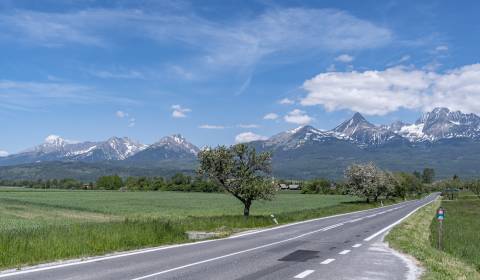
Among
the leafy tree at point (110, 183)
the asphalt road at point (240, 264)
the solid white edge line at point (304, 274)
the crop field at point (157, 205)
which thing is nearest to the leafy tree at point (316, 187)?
the leafy tree at point (110, 183)

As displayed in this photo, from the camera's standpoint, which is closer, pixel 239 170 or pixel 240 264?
pixel 240 264

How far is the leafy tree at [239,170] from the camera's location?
116ft

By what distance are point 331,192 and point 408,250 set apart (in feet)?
502

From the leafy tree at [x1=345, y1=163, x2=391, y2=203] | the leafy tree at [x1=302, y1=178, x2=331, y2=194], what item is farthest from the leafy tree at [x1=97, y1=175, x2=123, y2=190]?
the leafy tree at [x1=345, y1=163, x2=391, y2=203]

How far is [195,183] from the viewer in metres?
172

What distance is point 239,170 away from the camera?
35.9 metres

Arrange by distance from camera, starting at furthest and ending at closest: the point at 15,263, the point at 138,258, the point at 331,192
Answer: the point at 331,192
the point at 138,258
the point at 15,263

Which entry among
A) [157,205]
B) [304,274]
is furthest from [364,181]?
[304,274]

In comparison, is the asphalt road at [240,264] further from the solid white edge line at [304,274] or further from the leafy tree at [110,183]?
the leafy tree at [110,183]

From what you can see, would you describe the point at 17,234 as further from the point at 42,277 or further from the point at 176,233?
the point at 176,233

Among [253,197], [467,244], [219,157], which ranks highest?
[219,157]

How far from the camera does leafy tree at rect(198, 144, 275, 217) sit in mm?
35281

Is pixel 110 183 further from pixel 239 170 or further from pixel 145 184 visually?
pixel 239 170

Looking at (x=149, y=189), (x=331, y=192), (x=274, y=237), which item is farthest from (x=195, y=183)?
(x=274, y=237)
